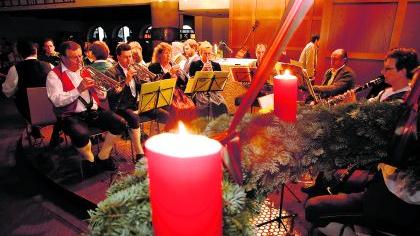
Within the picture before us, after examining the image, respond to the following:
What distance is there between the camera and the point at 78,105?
12.8ft

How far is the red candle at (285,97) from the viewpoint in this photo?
4.52 ft

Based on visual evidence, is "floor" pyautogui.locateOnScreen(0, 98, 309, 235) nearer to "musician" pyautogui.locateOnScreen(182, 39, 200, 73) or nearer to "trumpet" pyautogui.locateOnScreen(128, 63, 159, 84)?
"trumpet" pyautogui.locateOnScreen(128, 63, 159, 84)

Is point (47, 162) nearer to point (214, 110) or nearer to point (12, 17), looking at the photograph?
point (214, 110)

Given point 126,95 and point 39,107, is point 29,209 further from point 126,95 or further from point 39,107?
point 126,95

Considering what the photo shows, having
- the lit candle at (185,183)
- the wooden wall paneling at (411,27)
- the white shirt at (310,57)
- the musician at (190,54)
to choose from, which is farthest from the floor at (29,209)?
A: the white shirt at (310,57)

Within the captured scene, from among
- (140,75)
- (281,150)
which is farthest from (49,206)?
(281,150)

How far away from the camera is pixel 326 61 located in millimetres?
5582

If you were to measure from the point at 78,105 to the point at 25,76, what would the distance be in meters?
1.87

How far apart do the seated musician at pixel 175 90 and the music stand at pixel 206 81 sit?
25 cm

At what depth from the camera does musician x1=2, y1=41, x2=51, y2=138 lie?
493 cm

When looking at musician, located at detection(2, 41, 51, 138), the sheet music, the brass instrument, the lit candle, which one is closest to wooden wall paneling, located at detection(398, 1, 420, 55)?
the sheet music

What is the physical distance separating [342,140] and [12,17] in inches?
1072

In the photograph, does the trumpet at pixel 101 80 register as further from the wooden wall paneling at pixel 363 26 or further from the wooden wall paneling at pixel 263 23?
the wooden wall paneling at pixel 263 23

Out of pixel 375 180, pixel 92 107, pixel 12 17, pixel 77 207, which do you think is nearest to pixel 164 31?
pixel 92 107
